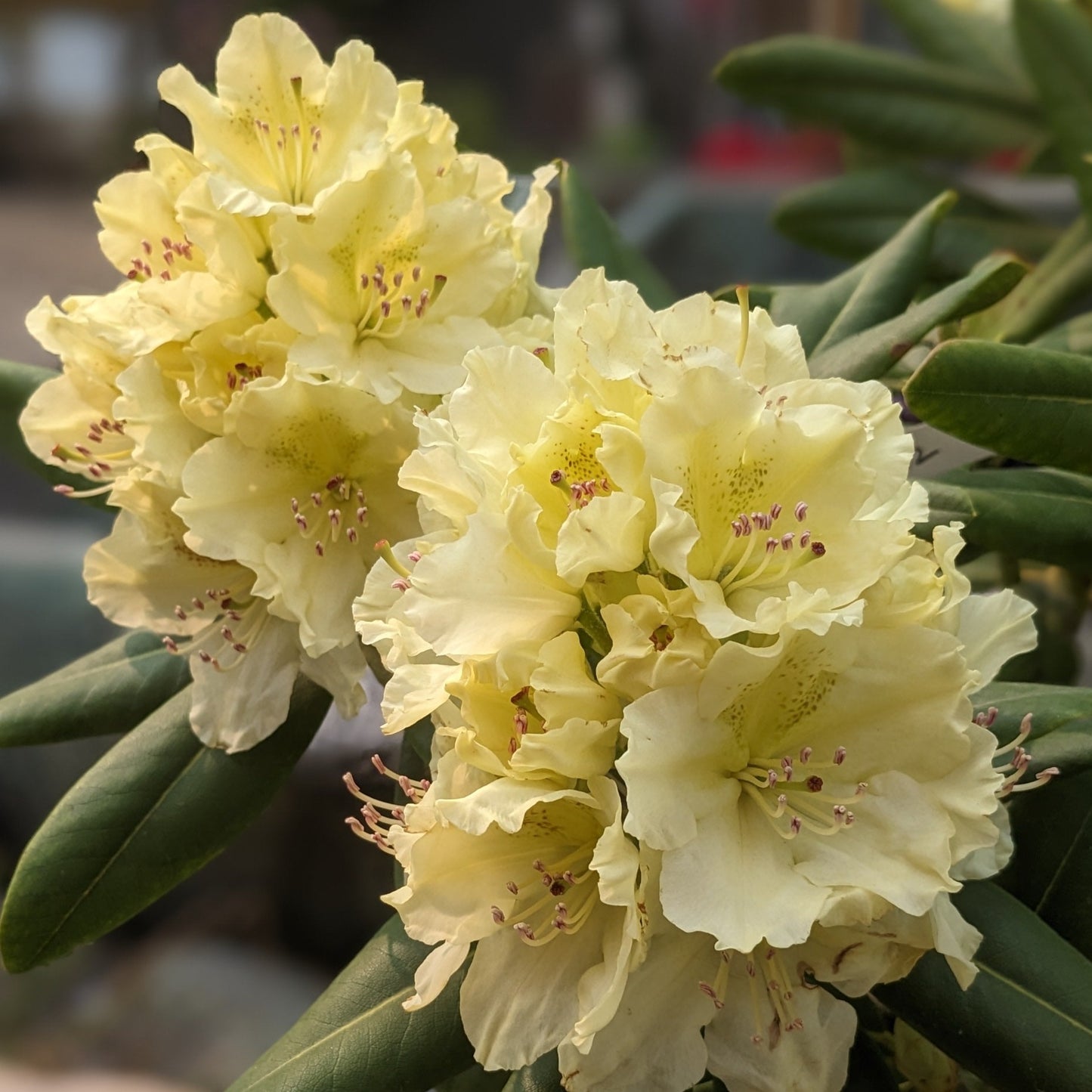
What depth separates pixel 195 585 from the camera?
0.64 meters

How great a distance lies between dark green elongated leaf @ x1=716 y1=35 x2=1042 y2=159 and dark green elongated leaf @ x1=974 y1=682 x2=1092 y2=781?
2.22ft

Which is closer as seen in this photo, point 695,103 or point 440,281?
point 440,281

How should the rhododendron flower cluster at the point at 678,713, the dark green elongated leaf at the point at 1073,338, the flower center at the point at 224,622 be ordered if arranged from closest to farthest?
1. the rhododendron flower cluster at the point at 678,713
2. the flower center at the point at 224,622
3. the dark green elongated leaf at the point at 1073,338

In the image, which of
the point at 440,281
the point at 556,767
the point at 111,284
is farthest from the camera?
the point at 111,284

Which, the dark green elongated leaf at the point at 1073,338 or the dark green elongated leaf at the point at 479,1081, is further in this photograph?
the dark green elongated leaf at the point at 1073,338

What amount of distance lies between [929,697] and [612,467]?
14 centimetres

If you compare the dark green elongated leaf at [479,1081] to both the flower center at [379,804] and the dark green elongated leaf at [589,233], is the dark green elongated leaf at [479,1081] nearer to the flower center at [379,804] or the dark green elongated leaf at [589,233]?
the flower center at [379,804]

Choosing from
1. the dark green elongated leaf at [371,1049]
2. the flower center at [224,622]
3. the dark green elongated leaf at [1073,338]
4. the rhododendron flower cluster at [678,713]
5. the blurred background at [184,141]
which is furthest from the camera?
the blurred background at [184,141]

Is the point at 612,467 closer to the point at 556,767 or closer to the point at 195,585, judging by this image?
the point at 556,767

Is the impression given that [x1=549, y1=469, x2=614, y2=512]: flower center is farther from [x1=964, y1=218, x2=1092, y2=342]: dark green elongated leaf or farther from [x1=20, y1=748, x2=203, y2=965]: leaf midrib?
[x1=964, y1=218, x2=1092, y2=342]: dark green elongated leaf

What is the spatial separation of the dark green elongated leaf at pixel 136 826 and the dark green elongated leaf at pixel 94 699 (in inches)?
1.2

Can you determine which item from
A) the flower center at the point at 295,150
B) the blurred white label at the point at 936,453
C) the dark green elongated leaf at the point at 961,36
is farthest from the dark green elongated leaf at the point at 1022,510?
the dark green elongated leaf at the point at 961,36

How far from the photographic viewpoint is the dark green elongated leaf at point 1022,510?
0.60 m

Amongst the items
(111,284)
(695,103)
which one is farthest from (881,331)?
(695,103)
